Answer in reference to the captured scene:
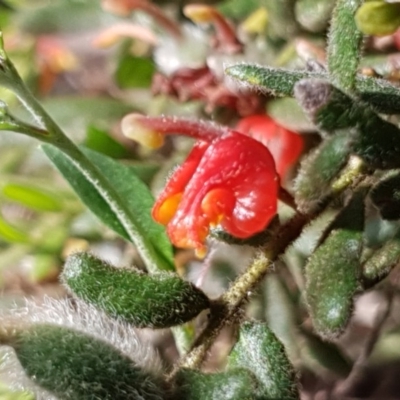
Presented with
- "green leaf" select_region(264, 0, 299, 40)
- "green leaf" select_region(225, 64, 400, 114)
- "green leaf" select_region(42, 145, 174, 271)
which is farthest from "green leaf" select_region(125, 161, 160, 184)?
"green leaf" select_region(225, 64, 400, 114)

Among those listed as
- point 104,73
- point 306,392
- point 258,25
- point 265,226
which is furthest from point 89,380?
point 104,73

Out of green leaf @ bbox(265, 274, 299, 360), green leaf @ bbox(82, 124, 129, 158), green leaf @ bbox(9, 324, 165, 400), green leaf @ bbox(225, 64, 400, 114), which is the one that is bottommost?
green leaf @ bbox(265, 274, 299, 360)

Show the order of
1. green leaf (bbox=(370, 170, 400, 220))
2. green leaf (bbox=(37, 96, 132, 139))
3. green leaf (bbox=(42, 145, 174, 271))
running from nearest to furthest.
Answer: green leaf (bbox=(370, 170, 400, 220))
green leaf (bbox=(42, 145, 174, 271))
green leaf (bbox=(37, 96, 132, 139))

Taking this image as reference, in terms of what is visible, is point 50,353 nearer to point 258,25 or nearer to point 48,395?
point 48,395

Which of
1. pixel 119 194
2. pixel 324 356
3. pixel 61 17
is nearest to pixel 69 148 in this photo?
pixel 119 194

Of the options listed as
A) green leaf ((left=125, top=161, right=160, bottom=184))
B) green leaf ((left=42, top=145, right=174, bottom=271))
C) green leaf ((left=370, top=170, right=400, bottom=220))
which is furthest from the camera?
green leaf ((left=125, top=161, right=160, bottom=184))

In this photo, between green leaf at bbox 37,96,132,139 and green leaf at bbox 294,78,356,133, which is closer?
green leaf at bbox 294,78,356,133

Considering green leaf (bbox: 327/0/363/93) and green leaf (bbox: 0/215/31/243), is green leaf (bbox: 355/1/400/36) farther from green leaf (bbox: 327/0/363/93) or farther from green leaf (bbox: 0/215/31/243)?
green leaf (bbox: 0/215/31/243)
